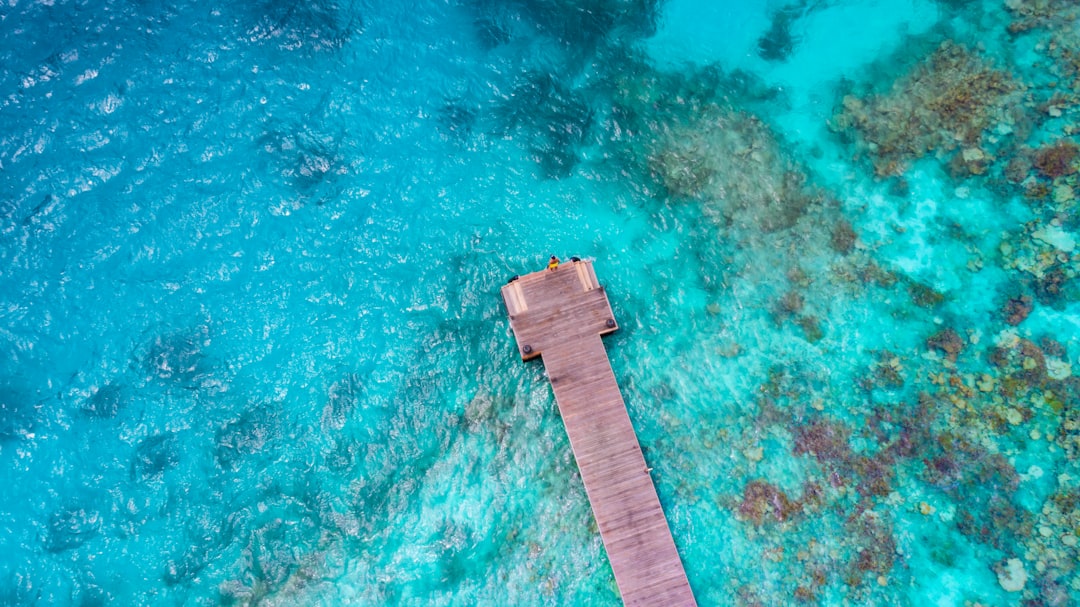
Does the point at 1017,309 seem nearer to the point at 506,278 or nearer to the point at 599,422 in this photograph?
the point at 599,422

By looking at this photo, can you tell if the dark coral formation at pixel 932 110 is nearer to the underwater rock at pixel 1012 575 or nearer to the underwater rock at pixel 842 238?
the underwater rock at pixel 842 238

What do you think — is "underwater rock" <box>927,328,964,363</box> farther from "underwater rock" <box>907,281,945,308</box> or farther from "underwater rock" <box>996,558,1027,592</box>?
"underwater rock" <box>996,558,1027,592</box>

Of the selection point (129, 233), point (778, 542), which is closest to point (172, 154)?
point (129, 233)

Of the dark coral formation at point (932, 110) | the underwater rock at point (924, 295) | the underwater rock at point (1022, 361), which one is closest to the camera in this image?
the underwater rock at point (1022, 361)

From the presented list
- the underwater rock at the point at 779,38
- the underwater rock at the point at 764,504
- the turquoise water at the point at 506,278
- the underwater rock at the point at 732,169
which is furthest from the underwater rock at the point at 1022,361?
the underwater rock at the point at 779,38

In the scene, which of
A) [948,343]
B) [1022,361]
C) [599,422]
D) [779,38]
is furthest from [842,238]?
[599,422]

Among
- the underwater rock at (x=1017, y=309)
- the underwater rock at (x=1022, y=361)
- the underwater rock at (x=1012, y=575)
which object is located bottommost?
the underwater rock at (x=1012, y=575)

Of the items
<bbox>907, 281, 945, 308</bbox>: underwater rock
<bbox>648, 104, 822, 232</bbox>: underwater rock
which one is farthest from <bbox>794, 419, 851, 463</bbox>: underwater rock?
<bbox>648, 104, 822, 232</bbox>: underwater rock
